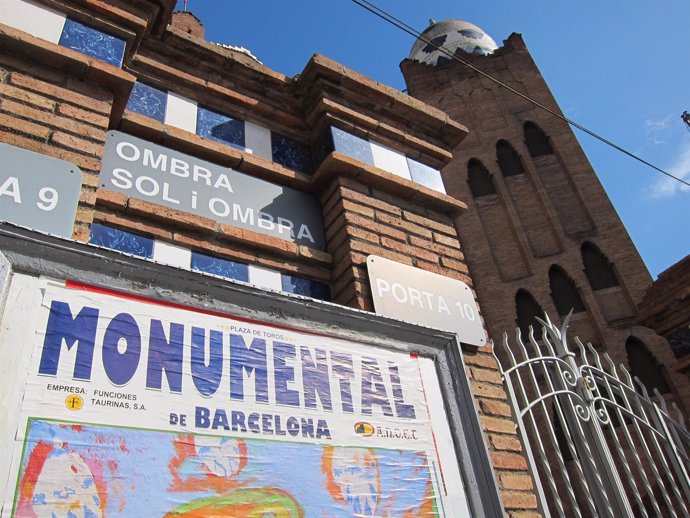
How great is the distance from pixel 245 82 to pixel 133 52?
29.5 inches

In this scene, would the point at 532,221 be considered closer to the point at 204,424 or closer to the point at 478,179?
the point at 478,179

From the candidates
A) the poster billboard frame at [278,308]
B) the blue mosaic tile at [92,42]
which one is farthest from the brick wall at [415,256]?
the blue mosaic tile at [92,42]

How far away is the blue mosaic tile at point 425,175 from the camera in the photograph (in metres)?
3.80

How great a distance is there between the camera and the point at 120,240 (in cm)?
258

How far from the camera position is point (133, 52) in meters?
3.10

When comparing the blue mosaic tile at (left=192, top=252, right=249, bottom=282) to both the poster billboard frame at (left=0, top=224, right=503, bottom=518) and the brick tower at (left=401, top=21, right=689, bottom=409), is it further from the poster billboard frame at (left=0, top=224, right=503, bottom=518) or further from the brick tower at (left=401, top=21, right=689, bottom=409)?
the brick tower at (left=401, top=21, right=689, bottom=409)

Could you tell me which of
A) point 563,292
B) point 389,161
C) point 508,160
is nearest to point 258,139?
point 389,161

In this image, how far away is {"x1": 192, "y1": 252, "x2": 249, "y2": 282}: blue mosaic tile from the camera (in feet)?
9.08

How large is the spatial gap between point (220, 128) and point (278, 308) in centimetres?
173

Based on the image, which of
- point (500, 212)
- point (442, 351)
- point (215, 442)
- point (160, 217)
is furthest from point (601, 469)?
point (500, 212)

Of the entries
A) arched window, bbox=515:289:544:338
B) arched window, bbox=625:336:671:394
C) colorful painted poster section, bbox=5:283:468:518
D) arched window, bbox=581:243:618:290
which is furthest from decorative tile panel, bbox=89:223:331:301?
arched window, bbox=581:243:618:290

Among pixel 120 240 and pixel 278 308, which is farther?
pixel 120 240

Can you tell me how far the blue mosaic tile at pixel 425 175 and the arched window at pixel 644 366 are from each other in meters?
12.8

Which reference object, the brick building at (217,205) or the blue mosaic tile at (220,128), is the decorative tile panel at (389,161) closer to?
the brick building at (217,205)
